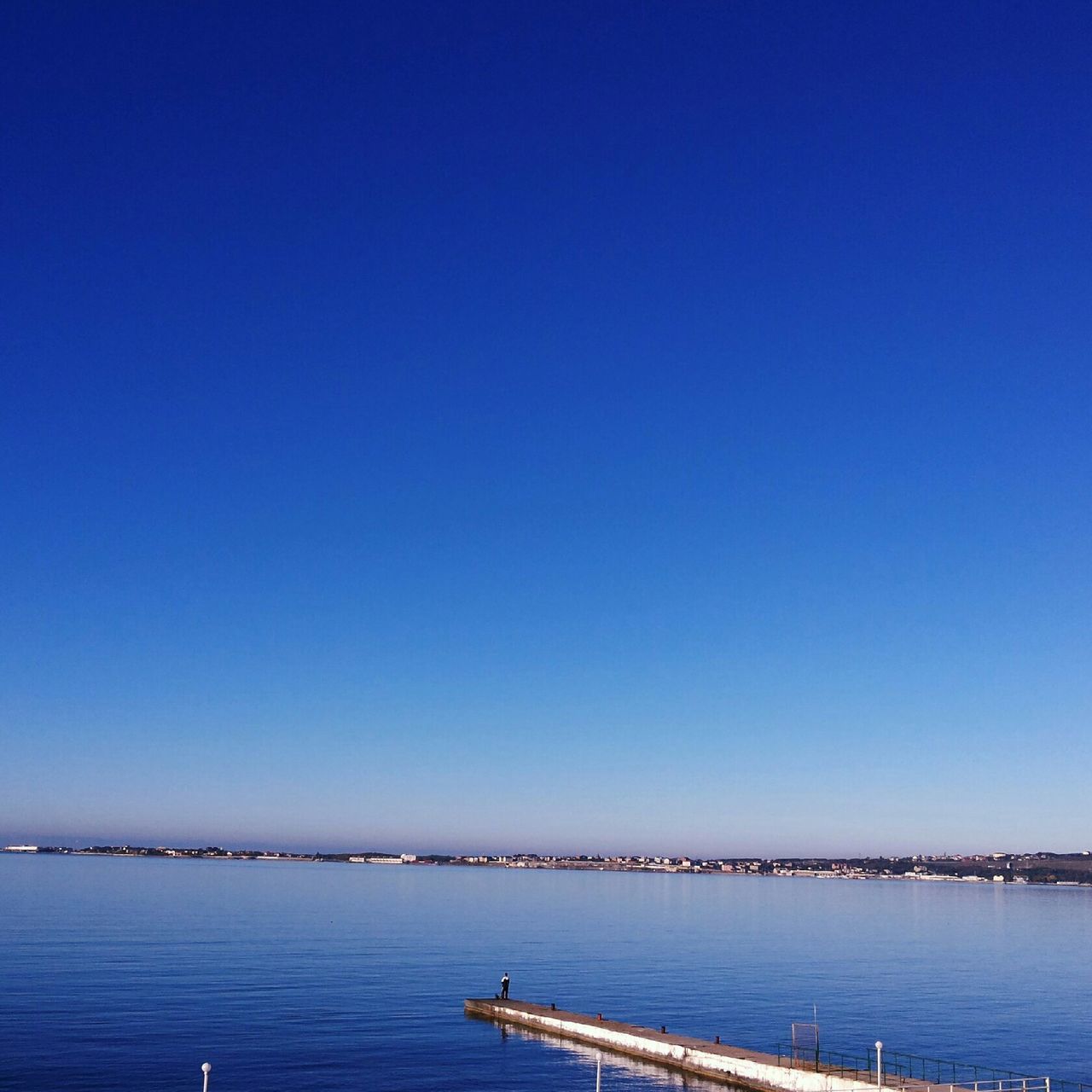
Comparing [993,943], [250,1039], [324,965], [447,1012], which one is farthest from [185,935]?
[993,943]

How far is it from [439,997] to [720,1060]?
32.8 meters

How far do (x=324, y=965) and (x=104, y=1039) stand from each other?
39437 mm

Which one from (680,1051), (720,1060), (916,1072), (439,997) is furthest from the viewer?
(439,997)

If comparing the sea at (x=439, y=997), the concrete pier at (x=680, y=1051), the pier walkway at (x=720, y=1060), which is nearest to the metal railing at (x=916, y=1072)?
the pier walkway at (x=720, y=1060)

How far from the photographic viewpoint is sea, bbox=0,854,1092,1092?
57094 mm

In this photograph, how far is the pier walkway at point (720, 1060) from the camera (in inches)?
1933

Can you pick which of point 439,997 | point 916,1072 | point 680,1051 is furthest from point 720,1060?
point 439,997

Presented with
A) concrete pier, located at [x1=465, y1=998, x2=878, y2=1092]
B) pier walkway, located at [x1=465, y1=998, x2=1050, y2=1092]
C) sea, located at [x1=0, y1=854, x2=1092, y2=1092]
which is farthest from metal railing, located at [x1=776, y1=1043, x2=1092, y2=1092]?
sea, located at [x1=0, y1=854, x2=1092, y2=1092]

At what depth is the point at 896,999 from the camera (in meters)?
89.9

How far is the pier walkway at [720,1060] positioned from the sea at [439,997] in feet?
3.77

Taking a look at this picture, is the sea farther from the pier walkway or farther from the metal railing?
the metal railing

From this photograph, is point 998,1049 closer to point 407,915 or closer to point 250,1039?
point 250,1039

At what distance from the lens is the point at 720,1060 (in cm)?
5625

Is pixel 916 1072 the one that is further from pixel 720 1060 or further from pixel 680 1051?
pixel 680 1051
